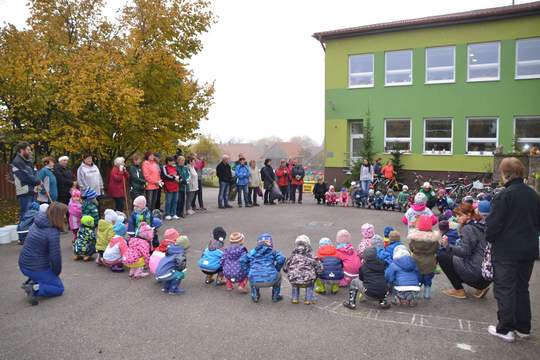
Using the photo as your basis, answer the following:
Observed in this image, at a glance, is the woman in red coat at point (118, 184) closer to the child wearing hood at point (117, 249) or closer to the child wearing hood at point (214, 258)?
the child wearing hood at point (117, 249)

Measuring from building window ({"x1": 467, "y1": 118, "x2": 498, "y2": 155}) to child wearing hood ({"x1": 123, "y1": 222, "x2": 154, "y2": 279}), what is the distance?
1837 cm

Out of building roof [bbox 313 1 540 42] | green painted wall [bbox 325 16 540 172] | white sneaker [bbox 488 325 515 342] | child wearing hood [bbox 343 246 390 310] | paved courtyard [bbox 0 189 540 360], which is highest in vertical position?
building roof [bbox 313 1 540 42]

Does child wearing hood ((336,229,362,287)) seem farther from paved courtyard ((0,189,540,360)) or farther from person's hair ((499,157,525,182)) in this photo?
person's hair ((499,157,525,182))

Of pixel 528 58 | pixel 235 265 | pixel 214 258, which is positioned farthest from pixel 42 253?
pixel 528 58

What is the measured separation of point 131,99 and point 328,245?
8500 millimetres

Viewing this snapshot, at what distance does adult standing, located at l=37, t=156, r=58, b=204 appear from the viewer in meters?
10.4

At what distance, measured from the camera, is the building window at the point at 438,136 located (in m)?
21.8

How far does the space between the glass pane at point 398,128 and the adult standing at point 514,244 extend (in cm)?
1864

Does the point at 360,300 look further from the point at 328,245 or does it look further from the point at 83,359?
the point at 83,359

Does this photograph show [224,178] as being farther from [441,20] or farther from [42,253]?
[441,20]

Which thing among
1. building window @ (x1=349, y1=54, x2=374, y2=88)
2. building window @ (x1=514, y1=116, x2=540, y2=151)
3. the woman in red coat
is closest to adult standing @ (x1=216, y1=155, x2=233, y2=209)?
the woman in red coat

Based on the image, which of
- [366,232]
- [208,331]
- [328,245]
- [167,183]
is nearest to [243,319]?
[208,331]

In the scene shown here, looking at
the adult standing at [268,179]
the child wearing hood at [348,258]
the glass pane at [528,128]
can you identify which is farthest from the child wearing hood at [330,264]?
the glass pane at [528,128]

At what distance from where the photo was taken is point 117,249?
7.43 m
